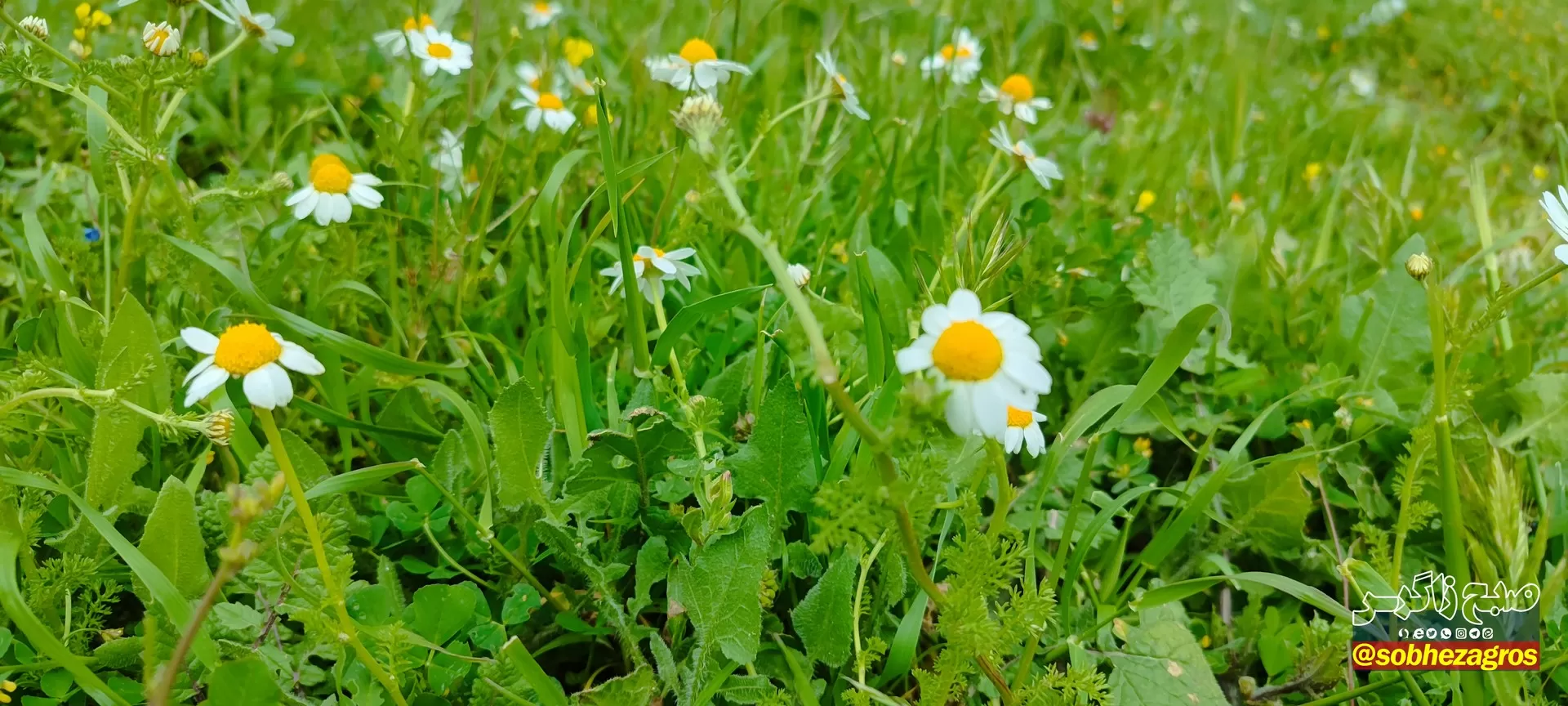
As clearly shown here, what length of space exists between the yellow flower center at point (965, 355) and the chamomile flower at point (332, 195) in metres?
1.04

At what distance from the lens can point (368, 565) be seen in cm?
128

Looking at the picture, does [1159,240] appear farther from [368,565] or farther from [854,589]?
[368,565]

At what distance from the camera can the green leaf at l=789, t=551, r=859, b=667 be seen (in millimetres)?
1092

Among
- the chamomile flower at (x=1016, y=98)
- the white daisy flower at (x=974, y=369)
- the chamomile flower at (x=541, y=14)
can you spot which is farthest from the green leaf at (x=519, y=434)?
the chamomile flower at (x=541, y=14)

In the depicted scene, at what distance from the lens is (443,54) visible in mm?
1841

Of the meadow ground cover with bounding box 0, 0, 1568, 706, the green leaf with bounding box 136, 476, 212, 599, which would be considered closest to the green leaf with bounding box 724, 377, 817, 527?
the meadow ground cover with bounding box 0, 0, 1568, 706

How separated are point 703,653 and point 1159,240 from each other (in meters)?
1.13

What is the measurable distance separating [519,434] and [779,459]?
0.99 ft

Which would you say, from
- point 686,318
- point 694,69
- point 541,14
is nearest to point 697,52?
point 694,69

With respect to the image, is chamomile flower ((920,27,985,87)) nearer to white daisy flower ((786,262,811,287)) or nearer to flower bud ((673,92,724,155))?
white daisy flower ((786,262,811,287))

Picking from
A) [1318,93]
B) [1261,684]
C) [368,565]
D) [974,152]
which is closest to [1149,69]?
[1318,93]

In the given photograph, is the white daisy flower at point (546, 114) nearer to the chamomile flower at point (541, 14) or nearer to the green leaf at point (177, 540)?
the chamomile flower at point (541, 14)

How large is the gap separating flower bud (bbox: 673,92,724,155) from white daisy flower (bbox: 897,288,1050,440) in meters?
0.22

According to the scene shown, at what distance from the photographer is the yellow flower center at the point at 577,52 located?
240 cm
